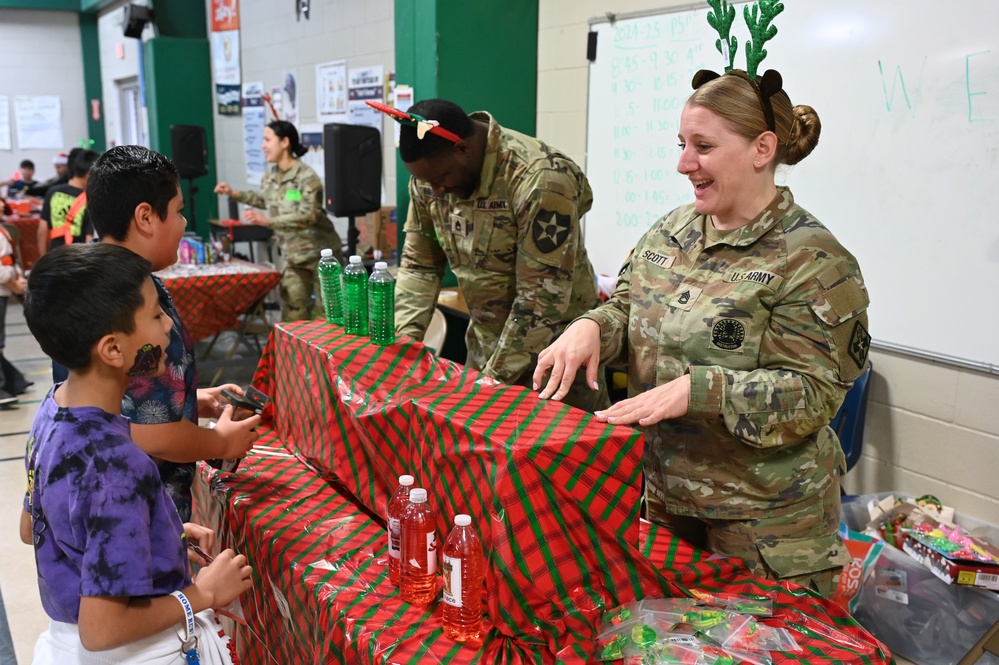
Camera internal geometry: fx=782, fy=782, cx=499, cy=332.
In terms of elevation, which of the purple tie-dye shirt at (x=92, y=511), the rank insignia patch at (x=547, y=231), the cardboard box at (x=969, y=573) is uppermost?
the rank insignia patch at (x=547, y=231)

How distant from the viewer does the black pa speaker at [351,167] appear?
15.5 ft

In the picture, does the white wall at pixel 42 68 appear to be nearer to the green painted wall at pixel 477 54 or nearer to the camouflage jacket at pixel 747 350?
the green painted wall at pixel 477 54

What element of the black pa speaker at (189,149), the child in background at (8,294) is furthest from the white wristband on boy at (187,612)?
the black pa speaker at (189,149)

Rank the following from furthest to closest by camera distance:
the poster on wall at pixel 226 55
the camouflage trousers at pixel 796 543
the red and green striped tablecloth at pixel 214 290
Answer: the poster on wall at pixel 226 55 < the red and green striped tablecloth at pixel 214 290 < the camouflage trousers at pixel 796 543

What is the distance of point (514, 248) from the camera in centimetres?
231

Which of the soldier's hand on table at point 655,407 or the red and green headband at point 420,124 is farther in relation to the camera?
the red and green headband at point 420,124

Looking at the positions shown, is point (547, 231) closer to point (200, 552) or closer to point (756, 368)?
point (756, 368)

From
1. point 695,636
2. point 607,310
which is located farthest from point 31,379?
point 695,636

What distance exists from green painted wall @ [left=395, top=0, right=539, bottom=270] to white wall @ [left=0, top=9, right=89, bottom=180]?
34.0 feet

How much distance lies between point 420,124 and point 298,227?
3.88 metres

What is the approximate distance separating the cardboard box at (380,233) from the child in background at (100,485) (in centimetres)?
418

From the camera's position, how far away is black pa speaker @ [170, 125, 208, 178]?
7.21m

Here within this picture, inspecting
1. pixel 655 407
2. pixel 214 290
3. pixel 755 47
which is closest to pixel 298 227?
pixel 214 290

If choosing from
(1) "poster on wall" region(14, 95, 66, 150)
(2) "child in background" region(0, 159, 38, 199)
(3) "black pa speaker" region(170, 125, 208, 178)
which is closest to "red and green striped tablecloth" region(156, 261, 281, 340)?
(3) "black pa speaker" region(170, 125, 208, 178)
